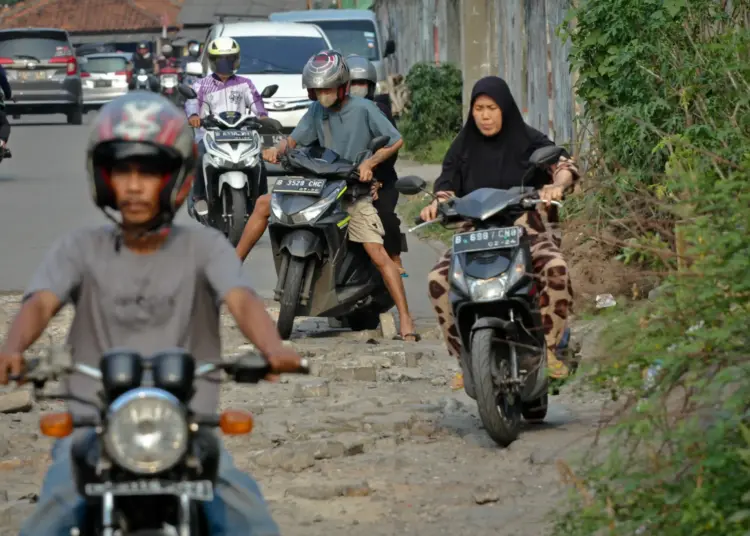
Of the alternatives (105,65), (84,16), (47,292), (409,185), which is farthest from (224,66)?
(84,16)

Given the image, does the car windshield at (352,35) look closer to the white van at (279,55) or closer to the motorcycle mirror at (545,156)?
the white van at (279,55)

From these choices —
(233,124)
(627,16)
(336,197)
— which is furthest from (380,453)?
(233,124)

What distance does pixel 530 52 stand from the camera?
794 inches

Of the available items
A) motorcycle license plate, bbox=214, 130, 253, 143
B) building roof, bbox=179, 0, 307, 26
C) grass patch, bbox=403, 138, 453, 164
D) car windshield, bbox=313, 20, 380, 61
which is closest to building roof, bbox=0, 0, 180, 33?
building roof, bbox=179, 0, 307, 26

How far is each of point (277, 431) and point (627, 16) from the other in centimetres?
529

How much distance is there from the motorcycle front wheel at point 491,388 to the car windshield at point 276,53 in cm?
1576

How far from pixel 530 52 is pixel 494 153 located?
1199cm

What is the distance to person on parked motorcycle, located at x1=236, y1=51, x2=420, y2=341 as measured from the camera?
11047 millimetres

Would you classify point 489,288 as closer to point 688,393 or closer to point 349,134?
point 688,393

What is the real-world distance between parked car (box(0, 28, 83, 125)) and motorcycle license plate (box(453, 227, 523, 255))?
32309 mm

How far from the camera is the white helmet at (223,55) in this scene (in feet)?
Result: 50.9

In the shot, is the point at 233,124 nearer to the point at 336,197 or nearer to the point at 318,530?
the point at 336,197

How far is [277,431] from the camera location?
824 cm

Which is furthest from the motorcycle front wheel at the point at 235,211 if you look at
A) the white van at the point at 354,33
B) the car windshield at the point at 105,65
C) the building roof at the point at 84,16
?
the building roof at the point at 84,16
